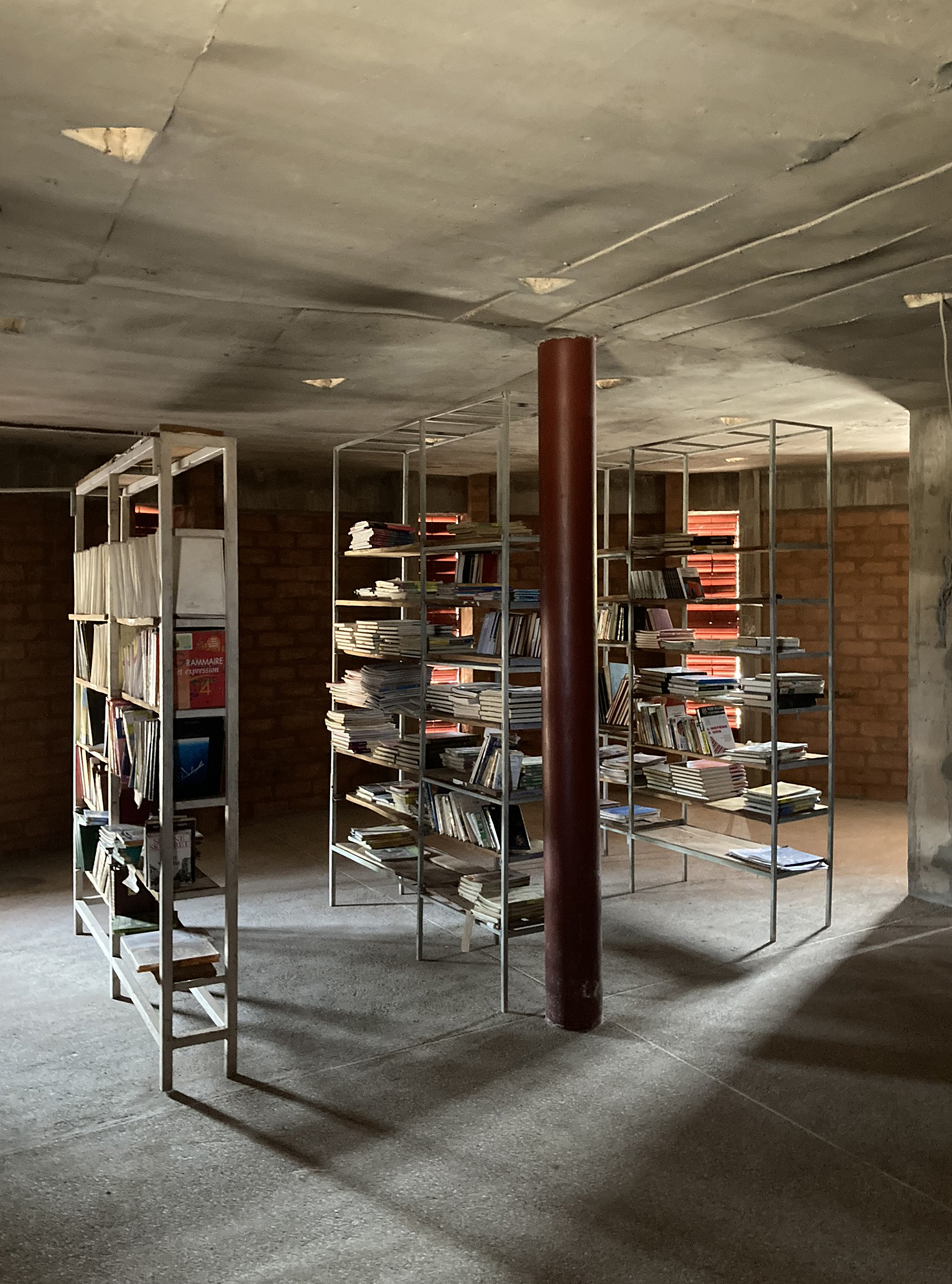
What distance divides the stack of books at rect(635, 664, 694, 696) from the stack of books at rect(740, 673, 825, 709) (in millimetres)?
484

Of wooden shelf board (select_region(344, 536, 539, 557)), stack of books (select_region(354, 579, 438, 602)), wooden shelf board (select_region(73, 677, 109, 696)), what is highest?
wooden shelf board (select_region(344, 536, 539, 557))

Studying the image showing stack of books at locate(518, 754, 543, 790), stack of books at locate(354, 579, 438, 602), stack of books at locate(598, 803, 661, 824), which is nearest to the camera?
stack of books at locate(518, 754, 543, 790)

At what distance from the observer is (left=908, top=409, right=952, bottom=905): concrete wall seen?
19.5 feet

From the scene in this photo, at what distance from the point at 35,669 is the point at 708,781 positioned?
16.0 feet

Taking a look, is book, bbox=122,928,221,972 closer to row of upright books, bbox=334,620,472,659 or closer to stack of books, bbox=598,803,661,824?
row of upright books, bbox=334,620,472,659

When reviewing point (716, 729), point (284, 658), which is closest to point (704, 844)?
point (716, 729)

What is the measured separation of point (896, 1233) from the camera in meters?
2.84

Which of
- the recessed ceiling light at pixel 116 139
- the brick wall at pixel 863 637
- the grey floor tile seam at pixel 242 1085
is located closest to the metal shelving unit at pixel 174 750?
the grey floor tile seam at pixel 242 1085

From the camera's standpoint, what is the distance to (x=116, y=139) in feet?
8.36

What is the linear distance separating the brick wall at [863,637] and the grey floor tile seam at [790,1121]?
215 inches

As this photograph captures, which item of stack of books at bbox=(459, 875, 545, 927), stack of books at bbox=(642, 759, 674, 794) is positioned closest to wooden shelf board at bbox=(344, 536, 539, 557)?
stack of books at bbox=(459, 875, 545, 927)

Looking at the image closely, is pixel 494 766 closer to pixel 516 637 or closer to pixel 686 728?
pixel 516 637

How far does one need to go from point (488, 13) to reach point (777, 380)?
3.96 m

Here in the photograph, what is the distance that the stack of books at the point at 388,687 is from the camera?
17.7 feet
